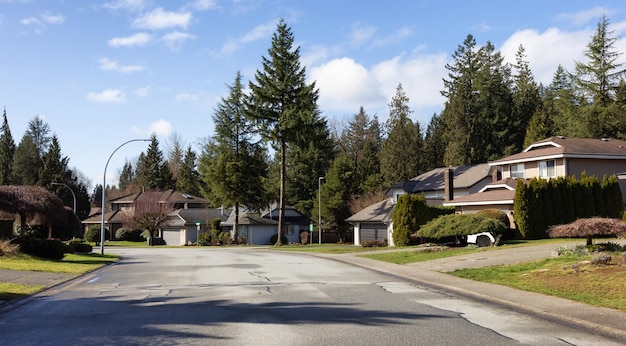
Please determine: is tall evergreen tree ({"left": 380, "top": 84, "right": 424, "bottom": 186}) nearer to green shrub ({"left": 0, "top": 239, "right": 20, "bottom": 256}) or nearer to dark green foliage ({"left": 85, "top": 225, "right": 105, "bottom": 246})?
dark green foliage ({"left": 85, "top": 225, "right": 105, "bottom": 246})

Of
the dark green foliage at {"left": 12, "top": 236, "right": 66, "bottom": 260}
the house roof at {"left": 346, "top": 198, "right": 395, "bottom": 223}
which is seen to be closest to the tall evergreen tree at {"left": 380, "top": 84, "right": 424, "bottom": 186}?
the house roof at {"left": 346, "top": 198, "right": 395, "bottom": 223}

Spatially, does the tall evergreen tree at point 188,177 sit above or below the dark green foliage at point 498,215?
above

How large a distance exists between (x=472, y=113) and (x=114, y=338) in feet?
244

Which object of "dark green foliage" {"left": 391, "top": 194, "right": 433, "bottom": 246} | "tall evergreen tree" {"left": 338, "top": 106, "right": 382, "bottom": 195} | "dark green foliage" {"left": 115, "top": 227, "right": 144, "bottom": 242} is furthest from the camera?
"tall evergreen tree" {"left": 338, "top": 106, "right": 382, "bottom": 195}

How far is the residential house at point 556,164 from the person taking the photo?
41.3 metres

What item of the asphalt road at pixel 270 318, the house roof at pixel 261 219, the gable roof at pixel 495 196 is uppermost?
the gable roof at pixel 495 196

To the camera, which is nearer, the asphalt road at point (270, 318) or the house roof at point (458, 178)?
the asphalt road at point (270, 318)

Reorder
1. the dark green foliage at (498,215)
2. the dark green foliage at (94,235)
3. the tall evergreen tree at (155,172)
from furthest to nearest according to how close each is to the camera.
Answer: the tall evergreen tree at (155,172), the dark green foliage at (94,235), the dark green foliage at (498,215)

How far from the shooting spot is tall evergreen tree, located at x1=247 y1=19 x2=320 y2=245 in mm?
55469

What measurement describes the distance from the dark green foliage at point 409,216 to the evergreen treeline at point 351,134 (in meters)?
15.2

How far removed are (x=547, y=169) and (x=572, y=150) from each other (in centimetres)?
241

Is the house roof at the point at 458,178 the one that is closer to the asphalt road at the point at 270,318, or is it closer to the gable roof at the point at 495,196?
the gable roof at the point at 495,196

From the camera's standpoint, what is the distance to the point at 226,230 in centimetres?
7744

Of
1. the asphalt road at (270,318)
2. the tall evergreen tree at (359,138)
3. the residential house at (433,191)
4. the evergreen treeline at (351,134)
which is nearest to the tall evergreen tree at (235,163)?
the evergreen treeline at (351,134)
